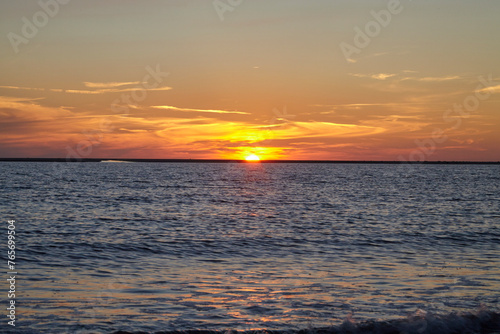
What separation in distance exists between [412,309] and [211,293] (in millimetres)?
6331

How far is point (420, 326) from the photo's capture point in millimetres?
13430

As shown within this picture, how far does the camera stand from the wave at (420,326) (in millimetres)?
13008

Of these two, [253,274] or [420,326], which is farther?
[253,274]

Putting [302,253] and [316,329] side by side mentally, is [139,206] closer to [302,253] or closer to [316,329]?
[302,253]

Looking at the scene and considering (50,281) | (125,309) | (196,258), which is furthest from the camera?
(196,258)

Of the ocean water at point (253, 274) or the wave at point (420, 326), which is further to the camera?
the ocean water at point (253, 274)

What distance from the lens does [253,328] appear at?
1317cm

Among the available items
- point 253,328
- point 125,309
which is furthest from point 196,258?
point 253,328

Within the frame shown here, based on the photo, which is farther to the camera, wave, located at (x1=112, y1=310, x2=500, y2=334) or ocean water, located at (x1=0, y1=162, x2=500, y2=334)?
ocean water, located at (x1=0, y1=162, x2=500, y2=334)

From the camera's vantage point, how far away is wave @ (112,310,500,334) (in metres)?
13.0

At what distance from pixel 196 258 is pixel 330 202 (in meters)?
36.6

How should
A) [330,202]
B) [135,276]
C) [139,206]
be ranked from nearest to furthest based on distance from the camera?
[135,276] → [139,206] → [330,202]

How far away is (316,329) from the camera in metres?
13.1

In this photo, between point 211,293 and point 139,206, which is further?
point 139,206
